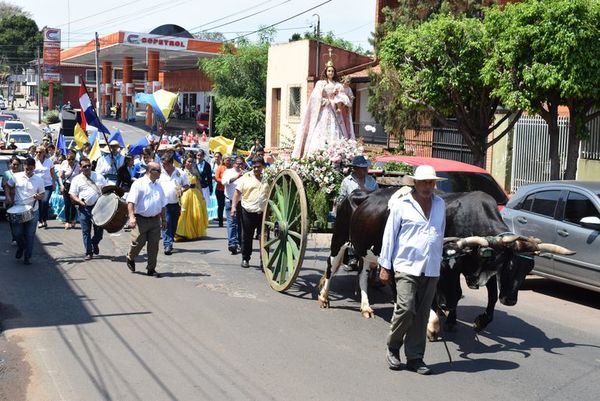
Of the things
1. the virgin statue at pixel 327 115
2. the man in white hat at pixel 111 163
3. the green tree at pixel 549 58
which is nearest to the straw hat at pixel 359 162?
the virgin statue at pixel 327 115

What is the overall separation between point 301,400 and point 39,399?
83.7 inches

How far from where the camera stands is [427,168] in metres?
6.68

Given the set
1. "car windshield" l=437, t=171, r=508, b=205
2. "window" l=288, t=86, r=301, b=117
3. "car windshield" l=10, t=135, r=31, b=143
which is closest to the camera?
"car windshield" l=437, t=171, r=508, b=205

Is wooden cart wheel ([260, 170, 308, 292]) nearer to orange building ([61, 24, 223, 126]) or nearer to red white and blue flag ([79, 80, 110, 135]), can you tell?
red white and blue flag ([79, 80, 110, 135])

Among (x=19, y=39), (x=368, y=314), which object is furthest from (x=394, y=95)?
(x=19, y=39)

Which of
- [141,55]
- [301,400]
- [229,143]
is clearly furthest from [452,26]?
[141,55]

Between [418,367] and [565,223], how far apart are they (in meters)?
4.39

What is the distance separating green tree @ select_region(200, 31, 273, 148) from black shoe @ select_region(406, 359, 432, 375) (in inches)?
1281

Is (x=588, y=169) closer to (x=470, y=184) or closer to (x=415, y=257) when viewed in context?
(x=470, y=184)

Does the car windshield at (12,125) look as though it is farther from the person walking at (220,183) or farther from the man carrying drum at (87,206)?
the man carrying drum at (87,206)

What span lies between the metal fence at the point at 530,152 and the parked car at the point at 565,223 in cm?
953

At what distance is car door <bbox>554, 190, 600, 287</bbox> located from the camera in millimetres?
9659

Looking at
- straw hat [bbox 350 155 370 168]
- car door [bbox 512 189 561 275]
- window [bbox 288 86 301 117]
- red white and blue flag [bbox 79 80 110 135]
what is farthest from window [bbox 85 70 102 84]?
straw hat [bbox 350 155 370 168]

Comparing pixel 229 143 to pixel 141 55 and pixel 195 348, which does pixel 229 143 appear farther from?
pixel 141 55
